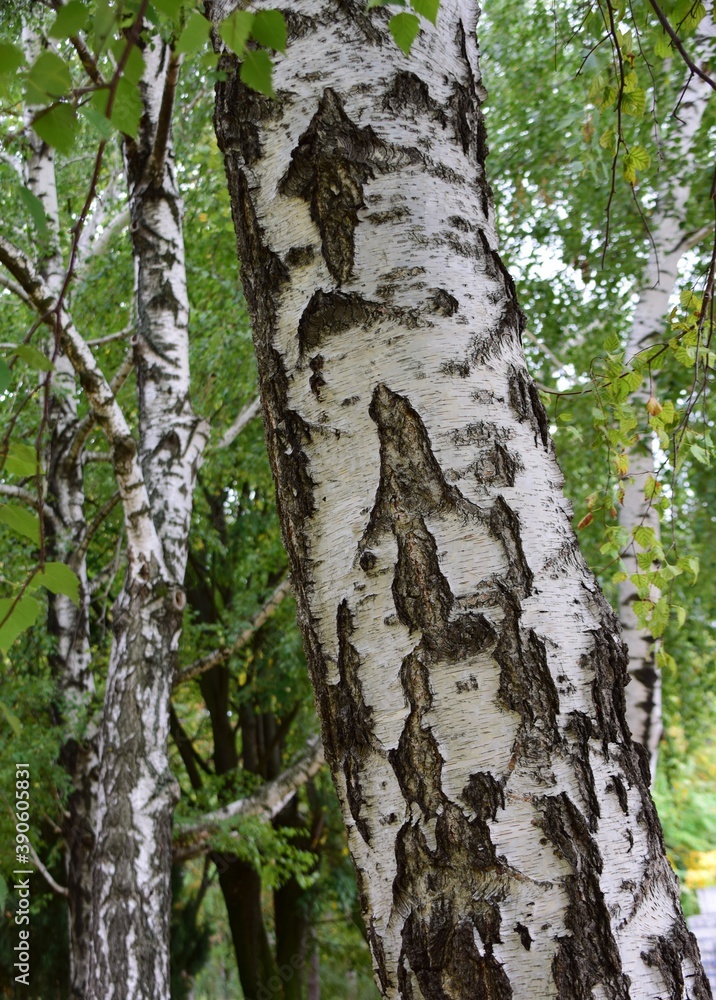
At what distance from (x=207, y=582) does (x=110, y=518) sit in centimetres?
270

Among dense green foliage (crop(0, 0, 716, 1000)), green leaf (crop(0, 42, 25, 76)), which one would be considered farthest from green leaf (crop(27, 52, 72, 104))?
dense green foliage (crop(0, 0, 716, 1000))

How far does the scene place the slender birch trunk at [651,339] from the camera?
4801 millimetres

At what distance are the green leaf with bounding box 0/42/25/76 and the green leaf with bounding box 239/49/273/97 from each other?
0.24 meters

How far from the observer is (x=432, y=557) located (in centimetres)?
87

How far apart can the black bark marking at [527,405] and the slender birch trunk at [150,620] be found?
3473 millimetres

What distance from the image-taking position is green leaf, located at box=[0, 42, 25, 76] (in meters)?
0.76

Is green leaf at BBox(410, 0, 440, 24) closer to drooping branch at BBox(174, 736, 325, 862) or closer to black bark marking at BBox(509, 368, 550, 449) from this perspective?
black bark marking at BBox(509, 368, 550, 449)

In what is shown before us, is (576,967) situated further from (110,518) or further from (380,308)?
(110,518)

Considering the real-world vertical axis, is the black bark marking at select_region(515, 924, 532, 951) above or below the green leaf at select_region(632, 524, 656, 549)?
below

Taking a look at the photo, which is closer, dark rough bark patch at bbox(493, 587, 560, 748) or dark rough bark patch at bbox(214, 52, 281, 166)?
dark rough bark patch at bbox(493, 587, 560, 748)

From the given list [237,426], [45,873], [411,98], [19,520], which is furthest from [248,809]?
[411,98]

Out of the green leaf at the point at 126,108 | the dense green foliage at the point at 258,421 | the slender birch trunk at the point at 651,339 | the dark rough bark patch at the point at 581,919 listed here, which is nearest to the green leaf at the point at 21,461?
the green leaf at the point at 126,108

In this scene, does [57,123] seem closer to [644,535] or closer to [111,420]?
[644,535]

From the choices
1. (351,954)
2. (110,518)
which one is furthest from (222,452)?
(351,954)
